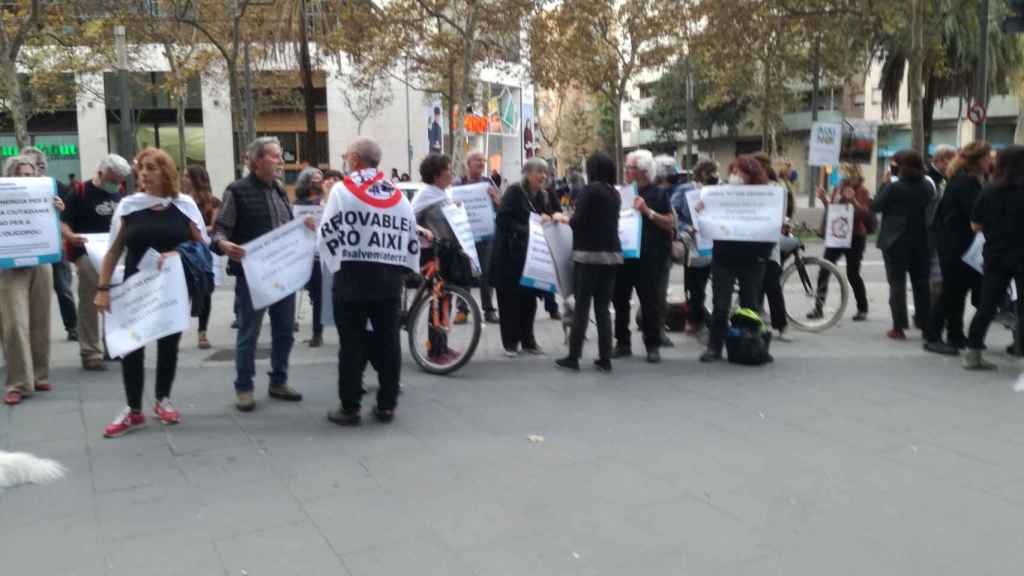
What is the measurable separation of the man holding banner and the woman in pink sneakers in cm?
97

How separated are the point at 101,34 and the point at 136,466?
23.1 m

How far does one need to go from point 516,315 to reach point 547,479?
3505 millimetres

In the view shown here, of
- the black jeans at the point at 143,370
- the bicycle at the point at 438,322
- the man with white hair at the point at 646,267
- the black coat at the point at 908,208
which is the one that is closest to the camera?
the black jeans at the point at 143,370

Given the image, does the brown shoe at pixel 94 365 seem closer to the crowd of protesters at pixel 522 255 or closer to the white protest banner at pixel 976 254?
the crowd of protesters at pixel 522 255

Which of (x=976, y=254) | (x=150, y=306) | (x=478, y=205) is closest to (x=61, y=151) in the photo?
(x=478, y=205)

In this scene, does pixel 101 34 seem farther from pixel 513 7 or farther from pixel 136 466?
pixel 136 466

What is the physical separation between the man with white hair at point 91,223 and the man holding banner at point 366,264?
A: 295 centimetres

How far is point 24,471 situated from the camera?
4.99 metres

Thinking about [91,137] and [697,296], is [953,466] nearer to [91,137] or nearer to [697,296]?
[697,296]

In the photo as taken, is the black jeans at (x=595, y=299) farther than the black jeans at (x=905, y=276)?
No

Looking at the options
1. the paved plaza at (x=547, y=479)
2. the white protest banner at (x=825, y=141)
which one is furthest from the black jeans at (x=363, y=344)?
the white protest banner at (x=825, y=141)

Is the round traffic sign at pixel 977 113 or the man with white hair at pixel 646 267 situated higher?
the round traffic sign at pixel 977 113

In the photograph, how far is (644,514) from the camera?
175 inches

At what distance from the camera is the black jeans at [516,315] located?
8.33 m
